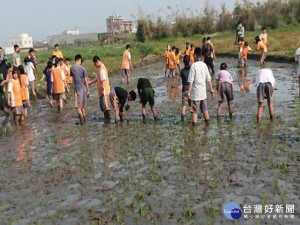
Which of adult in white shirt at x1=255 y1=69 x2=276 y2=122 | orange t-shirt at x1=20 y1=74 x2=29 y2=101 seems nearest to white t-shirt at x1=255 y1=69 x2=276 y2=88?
adult in white shirt at x1=255 y1=69 x2=276 y2=122

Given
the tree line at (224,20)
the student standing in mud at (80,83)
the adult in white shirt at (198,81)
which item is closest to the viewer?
the adult in white shirt at (198,81)

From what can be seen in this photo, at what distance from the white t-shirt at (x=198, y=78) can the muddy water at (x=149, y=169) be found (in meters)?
0.87

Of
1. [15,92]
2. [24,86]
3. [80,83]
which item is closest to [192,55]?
[80,83]

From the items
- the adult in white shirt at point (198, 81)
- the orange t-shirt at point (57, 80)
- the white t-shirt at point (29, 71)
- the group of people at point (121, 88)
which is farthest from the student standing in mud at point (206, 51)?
the adult in white shirt at point (198, 81)

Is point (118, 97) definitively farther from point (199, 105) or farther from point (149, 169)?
point (149, 169)

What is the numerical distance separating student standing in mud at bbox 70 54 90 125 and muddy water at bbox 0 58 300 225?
618mm

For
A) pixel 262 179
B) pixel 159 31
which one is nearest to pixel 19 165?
pixel 262 179

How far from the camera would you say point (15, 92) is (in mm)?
11016

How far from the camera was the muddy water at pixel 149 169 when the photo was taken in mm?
5316

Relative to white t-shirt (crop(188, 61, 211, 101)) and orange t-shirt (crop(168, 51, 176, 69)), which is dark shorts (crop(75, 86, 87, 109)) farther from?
orange t-shirt (crop(168, 51, 176, 69))

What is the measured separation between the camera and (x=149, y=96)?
10094 millimetres

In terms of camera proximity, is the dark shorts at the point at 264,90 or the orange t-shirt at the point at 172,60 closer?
the dark shorts at the point at 264,90

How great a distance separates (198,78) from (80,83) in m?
3.75

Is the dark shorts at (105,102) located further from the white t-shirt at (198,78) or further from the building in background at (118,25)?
the building in background at (118,25)
